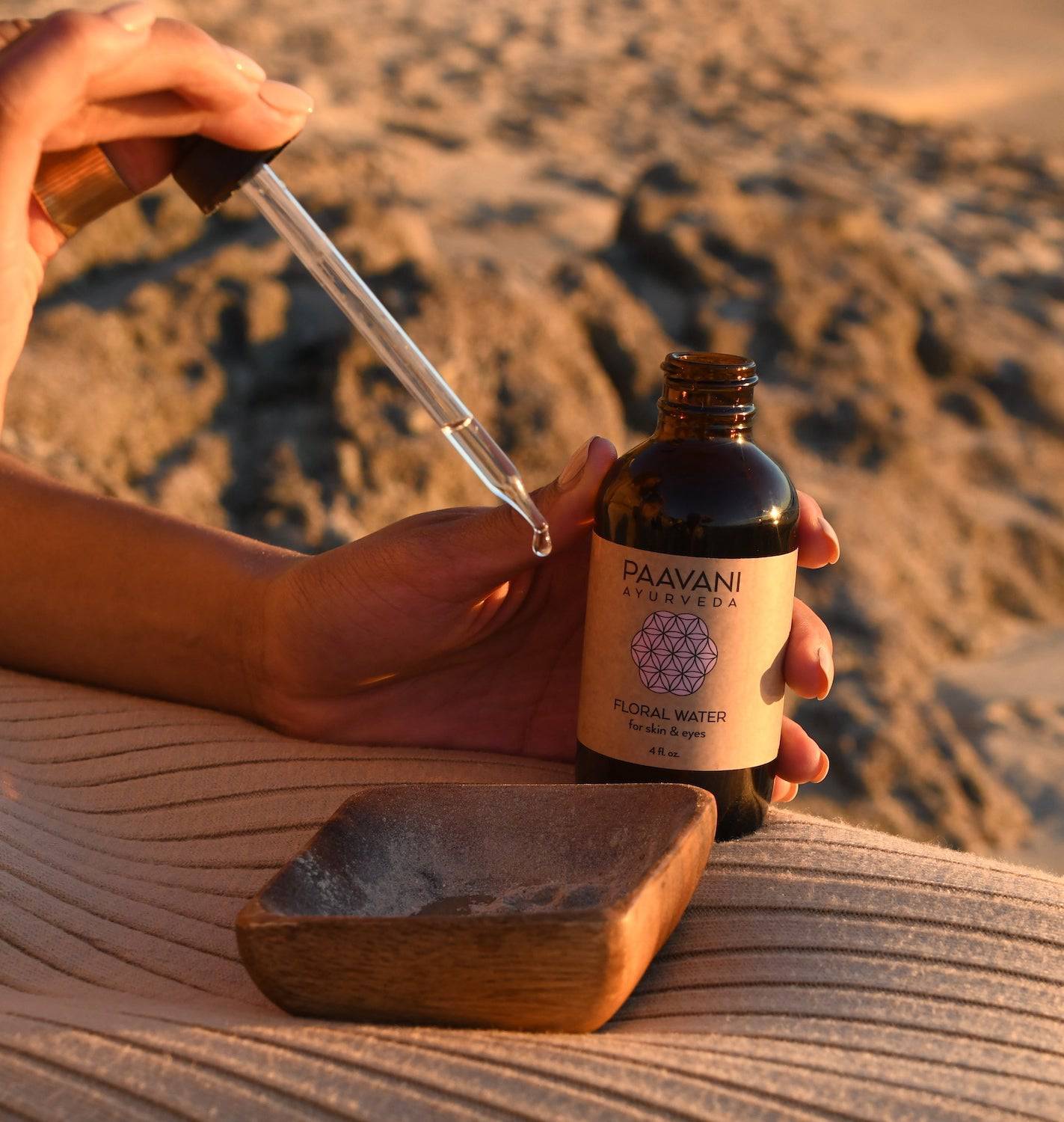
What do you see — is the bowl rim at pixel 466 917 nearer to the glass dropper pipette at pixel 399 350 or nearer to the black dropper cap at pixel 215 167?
the glass dropper pipette at pixel 399 350

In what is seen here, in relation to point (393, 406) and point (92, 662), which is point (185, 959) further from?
point (393, 406)

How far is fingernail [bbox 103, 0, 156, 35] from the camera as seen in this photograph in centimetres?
80

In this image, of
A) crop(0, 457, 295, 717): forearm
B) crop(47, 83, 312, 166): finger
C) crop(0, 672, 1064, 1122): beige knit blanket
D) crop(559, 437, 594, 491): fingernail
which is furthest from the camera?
crop(0, 457, 295, 717): forearm

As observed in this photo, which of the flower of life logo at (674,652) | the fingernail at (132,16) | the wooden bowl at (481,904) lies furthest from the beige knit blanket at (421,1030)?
the fingernail at (132,16)

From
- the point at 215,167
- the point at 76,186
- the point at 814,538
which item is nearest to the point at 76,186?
the point at 76,186

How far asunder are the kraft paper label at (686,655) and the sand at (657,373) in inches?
52.0

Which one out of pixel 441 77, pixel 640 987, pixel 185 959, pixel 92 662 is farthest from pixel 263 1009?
pixel 441 77

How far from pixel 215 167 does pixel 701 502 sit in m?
0.39

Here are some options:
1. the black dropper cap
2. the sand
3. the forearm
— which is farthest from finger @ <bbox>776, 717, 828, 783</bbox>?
the sand

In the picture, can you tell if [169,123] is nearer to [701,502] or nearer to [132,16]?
[132,16]

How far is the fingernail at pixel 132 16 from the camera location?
2.62 ft

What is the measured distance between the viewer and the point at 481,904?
0.84m

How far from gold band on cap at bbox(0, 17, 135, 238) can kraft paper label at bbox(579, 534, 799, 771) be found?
1.37ft

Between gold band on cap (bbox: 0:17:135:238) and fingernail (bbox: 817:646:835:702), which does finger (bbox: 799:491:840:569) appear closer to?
fingernail (bbox: 817:646:835:702)
